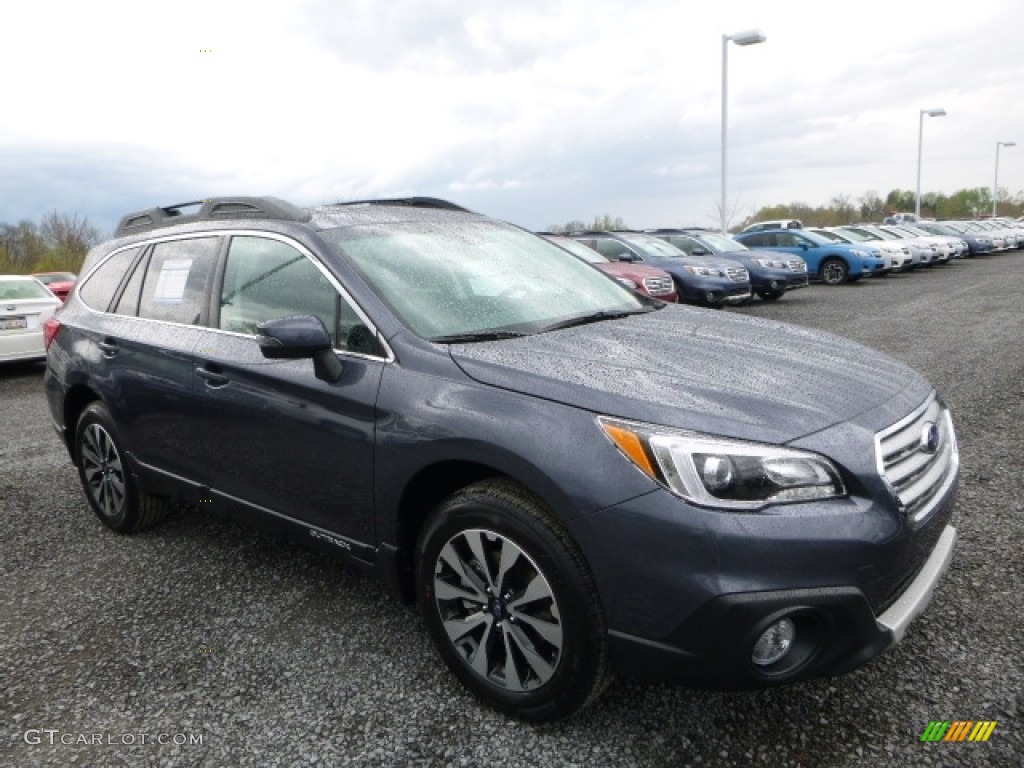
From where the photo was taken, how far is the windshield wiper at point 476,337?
2.73m

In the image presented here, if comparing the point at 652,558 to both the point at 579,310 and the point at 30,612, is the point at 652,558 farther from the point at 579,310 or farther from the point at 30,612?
the point at 30,612

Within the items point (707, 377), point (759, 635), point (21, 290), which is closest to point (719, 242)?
point (21, 290)

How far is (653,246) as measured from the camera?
15.9 m

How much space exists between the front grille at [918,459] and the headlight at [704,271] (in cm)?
1188

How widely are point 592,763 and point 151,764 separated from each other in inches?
52.3

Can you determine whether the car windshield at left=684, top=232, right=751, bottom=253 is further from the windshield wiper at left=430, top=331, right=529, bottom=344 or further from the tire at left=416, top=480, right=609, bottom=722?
the tire at left=416, top=480, right=609, bottom=722

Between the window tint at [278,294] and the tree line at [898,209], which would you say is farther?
the tree line at [898,209]

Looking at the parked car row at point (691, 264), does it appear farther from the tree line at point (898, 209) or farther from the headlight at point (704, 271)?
the tree line at point (898, 209)

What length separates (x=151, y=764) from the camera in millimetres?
2432

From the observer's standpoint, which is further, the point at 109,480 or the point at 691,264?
the point at 691,264

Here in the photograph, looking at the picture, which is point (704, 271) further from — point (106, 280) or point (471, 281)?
point (471, 281)

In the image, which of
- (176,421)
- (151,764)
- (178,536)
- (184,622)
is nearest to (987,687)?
(151,764)

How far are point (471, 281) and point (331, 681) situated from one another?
5.16 ft

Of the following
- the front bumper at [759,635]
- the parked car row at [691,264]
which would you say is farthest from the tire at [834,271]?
the front bumper at [759,635]
